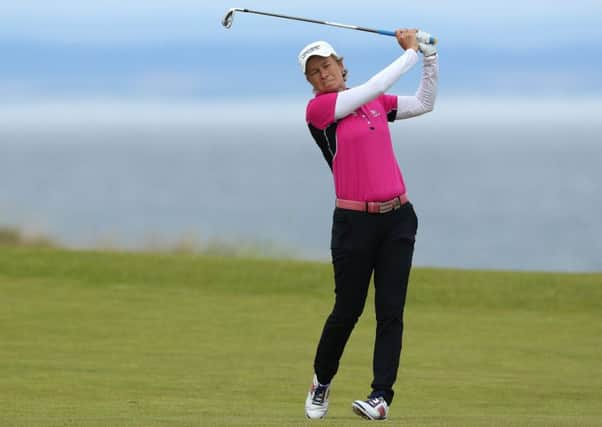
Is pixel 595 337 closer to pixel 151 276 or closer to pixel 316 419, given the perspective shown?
pixel 151 276

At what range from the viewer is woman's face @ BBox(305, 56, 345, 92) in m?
7.12

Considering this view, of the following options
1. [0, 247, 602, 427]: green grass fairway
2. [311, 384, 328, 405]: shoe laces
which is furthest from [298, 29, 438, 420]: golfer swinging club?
[0, 247, 602, 427]: green grass fairway

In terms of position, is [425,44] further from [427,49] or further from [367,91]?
[367,91]

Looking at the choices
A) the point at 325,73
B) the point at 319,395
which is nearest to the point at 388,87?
the point at 325,73

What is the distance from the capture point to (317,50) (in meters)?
7.05

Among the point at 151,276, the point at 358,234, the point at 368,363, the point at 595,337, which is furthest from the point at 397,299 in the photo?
the point at 151,276

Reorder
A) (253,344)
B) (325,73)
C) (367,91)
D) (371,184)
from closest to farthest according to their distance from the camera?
1. (367,91)
2. (371,184)
3. (325,73)
4. (253,344)

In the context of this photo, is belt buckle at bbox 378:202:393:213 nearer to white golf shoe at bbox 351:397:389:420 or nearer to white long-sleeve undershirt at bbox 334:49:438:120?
white long-sleeve undershirt at bbox 334:49:438:120

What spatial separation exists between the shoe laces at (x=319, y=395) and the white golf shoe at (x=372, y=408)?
0.39 meters

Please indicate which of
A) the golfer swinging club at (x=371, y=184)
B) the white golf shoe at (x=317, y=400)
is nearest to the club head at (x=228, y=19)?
the golfer swinging club at (x=371, y=184)

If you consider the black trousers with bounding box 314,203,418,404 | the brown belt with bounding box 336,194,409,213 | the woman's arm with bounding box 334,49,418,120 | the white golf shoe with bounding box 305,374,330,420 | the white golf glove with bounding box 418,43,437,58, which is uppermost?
the white golf glove with bounding box 418,43,437,58

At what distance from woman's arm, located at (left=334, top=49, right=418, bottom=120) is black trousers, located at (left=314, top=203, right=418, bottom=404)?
1.67 ft

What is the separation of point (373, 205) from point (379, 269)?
0.36 m

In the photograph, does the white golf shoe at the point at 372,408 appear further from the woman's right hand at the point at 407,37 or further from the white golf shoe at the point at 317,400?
the woman's right hand at the point at 407,37
